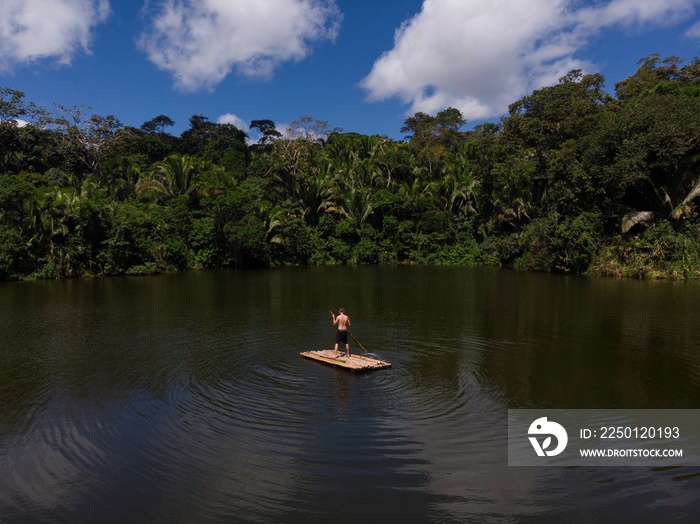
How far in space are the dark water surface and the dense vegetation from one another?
15.4 metres

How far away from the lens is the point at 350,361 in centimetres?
1309

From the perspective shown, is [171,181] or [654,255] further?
[171,181]

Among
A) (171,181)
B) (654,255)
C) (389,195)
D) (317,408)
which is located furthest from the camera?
(389,195)

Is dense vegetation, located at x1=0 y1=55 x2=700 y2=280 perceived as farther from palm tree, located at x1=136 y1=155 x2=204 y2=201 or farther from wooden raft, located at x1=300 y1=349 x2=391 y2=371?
wooden raft, located at x1=300 y1=349 x2=391 y2=371

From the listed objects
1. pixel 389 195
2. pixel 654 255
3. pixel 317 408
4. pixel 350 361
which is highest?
pixel 389 195

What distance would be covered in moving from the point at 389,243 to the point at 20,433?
4773cm

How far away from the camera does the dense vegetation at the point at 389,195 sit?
35.3m

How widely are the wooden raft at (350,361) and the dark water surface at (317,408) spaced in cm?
31

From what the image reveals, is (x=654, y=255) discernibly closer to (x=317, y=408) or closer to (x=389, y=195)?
(x=389, y=195)

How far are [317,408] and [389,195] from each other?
46.8 metres

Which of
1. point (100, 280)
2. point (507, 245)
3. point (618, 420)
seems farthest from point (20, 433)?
point (507, 245)

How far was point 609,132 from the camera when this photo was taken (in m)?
34.7

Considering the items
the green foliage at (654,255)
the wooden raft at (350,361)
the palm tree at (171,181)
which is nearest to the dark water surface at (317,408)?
the wooden raft at (350,361)

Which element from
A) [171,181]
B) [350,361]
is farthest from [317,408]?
[171,181]
